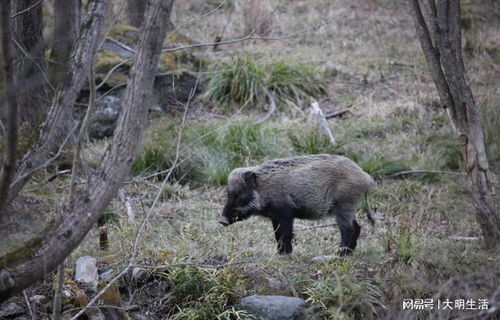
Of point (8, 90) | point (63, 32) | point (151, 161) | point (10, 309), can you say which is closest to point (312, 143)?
point (151, 161)

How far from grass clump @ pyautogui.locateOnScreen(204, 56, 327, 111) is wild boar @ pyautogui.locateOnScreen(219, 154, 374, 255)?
553 centimetres

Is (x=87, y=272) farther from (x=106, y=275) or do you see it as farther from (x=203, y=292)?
(x=203, y=292)

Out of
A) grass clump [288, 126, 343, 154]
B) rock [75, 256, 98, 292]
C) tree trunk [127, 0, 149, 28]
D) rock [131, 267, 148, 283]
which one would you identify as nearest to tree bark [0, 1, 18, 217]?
rock [75, 256, 98, 292]

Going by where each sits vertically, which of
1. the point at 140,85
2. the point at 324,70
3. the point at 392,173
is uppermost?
the point at 140,85

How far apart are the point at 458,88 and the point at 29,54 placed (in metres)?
3.77

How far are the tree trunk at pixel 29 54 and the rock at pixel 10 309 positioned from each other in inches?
57.3

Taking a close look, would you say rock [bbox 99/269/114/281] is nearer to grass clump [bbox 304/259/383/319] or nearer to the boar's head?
the boar's head

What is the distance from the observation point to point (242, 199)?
24.5ft

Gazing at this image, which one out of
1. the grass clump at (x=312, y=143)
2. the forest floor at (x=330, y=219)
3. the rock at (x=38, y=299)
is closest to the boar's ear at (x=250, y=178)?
the forest floor at (x=330, y=219)

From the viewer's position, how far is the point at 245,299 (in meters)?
6.39

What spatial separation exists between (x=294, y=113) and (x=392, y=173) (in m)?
2.73

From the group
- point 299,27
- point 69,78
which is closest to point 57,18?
point 69,78

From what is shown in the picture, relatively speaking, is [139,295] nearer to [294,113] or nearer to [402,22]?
[294,113]

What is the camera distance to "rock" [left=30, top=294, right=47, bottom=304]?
6238 mm
